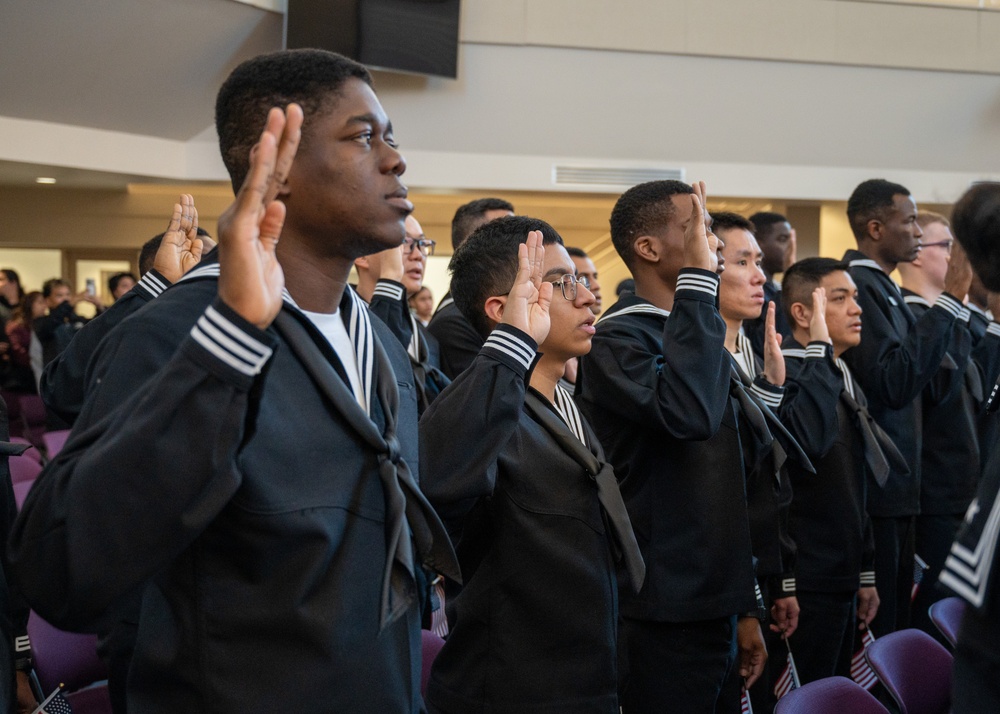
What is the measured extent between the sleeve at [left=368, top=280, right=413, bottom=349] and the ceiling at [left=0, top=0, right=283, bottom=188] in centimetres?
426

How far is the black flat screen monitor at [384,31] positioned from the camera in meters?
7.07

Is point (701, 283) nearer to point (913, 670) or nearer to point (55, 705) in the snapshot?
point (913, 670)

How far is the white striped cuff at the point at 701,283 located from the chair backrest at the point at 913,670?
910 mm

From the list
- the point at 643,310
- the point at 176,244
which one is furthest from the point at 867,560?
the point at 176,244

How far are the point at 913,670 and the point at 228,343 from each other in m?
1.93

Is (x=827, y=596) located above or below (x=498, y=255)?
below

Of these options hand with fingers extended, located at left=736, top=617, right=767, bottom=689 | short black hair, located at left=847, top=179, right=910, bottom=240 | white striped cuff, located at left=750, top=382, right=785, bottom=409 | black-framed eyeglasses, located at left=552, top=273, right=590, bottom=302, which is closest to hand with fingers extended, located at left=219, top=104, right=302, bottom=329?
black-framed eyeglasses, located at left=552, top=273, right=590, bottom=302

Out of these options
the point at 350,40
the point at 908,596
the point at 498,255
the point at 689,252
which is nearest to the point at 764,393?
the point at 689,252

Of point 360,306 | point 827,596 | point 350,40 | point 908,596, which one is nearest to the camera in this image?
point 360,306

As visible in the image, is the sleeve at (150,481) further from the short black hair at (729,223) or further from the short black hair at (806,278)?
the short black hair at (806,278)

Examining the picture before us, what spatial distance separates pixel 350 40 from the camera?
7223 millimetres

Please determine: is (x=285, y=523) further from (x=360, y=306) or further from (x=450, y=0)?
(x=450, y=0)

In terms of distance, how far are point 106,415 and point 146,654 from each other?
0.32 m

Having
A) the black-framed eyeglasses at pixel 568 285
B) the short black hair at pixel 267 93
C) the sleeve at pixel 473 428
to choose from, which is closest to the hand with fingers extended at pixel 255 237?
the short black hair at pixel 267 93
